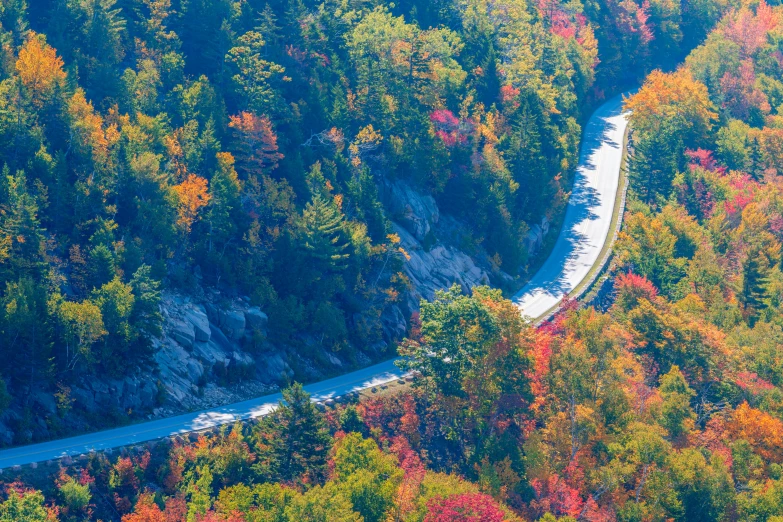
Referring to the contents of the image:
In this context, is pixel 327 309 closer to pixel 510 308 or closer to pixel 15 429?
pixel 510 308

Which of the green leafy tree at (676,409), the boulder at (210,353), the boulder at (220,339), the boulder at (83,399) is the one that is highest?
the boulder at (220,339)

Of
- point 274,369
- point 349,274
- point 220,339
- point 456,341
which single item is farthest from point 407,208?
point 220,339

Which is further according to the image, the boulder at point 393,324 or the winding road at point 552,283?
the boulder at point 393,324

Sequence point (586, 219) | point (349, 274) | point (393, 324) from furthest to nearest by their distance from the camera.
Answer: point (586, 219), point (393, 324), point (349, 274)

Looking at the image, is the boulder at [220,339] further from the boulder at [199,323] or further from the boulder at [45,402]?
the boulder at [45,402]

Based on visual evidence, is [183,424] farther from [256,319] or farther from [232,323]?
[256,319]

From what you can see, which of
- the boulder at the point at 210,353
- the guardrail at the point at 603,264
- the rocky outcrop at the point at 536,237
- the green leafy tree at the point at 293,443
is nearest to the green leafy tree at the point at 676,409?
the guardrail at the point at 603,264

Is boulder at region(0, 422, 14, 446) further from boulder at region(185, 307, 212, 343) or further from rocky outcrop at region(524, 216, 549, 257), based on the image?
rocky outcrop at region(524, 216, 549, 257)
